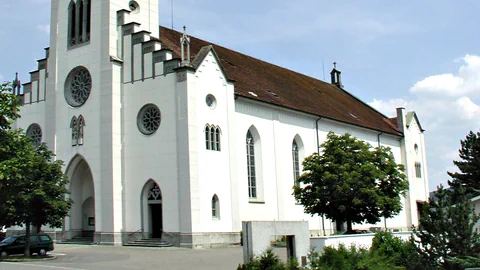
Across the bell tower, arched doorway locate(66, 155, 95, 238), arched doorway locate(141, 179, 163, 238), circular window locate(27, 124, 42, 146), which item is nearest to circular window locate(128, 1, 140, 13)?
the bell tower

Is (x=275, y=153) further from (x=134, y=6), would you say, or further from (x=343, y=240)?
(x=343, y=240)

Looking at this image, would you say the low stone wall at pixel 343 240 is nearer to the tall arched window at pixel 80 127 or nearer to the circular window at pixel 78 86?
the tall arched window at pixel 80 127

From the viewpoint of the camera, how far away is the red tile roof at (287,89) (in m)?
38.1

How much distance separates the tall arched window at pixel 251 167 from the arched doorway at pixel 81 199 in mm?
10044

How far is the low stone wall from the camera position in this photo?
16.6 meters

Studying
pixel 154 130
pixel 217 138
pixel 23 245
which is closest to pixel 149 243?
pixel 154 130

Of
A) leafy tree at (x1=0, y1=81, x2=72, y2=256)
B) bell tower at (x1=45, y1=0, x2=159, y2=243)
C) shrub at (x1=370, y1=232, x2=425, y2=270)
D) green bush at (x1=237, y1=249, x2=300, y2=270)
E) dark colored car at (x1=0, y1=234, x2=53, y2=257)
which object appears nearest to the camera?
green bush at (x1=237, y1=249, x2=300, y2=270)

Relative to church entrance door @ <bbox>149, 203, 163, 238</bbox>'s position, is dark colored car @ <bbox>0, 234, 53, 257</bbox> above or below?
below

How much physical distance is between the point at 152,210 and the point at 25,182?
8803 mm

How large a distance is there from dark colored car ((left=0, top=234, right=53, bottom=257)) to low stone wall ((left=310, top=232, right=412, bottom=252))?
601 inches

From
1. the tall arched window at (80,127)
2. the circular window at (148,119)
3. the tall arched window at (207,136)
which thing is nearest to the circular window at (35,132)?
the tall arched window at (80,127)

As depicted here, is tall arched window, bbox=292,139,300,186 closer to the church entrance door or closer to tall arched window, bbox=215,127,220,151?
A: tall arched window, bbox=215,127,220,151

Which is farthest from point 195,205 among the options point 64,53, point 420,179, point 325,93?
point 420,179

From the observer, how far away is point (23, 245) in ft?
88.7
